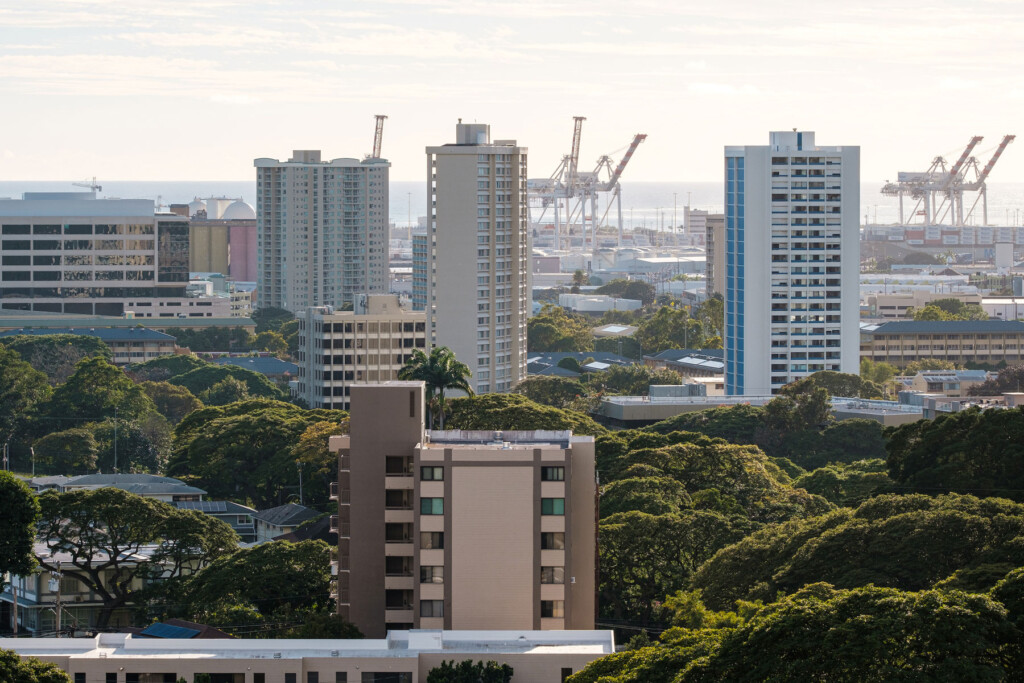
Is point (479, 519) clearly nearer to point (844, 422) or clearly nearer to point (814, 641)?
point (814, 641)

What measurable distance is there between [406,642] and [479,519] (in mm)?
3113

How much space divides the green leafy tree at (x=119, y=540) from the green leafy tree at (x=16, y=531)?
9.77 ft

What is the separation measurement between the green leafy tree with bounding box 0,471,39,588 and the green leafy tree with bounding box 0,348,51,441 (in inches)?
1384

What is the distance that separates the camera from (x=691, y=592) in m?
35.9

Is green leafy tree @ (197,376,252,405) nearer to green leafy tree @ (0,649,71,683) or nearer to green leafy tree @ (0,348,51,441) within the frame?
green leafy tree @ (0,348,51,441)

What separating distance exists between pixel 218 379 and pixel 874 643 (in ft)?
244

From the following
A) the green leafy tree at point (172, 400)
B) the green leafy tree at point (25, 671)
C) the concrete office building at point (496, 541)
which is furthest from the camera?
the green leafy tree at point (172, 400)

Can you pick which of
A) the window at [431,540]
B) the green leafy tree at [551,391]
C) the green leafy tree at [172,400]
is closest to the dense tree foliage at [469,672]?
the window at [431,540]

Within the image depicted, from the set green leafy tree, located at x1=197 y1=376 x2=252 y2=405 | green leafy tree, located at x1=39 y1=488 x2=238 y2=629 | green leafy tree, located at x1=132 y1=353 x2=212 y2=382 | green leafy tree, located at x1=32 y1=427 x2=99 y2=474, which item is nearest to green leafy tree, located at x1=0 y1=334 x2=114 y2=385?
green leafy tree, located at x1=132 y1=353 x2=212 y2=382

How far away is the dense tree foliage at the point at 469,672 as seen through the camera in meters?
29.1

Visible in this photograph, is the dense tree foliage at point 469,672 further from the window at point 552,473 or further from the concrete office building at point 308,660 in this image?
the window at point 552,473

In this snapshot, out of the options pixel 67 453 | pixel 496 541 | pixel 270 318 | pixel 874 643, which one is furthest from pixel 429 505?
pixel 270 318

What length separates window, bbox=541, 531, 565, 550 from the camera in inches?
1296

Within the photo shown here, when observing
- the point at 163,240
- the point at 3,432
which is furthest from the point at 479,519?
the point at 163,240
